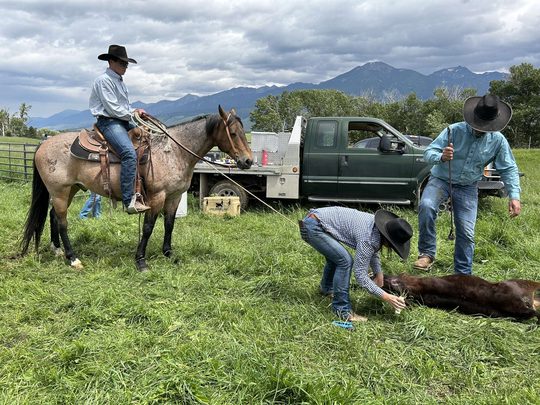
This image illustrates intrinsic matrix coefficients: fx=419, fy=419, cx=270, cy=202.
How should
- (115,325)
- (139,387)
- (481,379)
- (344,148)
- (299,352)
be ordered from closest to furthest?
(139,387)
(481,379)
(299,352)
(115,325)
(344,148)

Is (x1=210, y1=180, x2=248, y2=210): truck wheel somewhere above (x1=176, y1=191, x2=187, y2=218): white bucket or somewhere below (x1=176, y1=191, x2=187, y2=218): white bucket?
above

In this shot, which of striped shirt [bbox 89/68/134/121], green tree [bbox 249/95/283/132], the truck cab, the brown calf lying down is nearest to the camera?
the brown calf lying down

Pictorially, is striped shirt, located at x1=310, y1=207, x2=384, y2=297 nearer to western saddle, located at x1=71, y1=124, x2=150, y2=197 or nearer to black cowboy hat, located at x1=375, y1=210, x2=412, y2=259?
black cowboy hat, located at x1=375, y1=210, x2=412, y2=259

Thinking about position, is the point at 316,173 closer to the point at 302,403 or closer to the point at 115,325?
the point at 115,325

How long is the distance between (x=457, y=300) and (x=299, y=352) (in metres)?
1.77

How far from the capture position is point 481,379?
110 inches

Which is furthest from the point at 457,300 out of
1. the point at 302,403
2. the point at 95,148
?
the point at 95,148

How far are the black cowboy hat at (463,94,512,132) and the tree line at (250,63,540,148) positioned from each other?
972 inches

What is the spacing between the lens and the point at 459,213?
15.5ft

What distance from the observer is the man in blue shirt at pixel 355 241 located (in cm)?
344

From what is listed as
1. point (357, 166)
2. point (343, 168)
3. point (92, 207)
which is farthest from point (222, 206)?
point (357, 166)

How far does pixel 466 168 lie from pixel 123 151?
13.0 ft

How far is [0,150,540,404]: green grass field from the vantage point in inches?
101

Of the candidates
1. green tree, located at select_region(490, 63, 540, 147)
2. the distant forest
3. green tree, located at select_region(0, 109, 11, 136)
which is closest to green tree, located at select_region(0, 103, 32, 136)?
green tree, located at select_region(0, 109, 11, 136)
